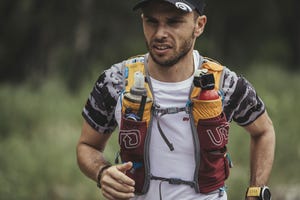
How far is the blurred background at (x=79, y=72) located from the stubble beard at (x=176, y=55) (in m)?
4.54

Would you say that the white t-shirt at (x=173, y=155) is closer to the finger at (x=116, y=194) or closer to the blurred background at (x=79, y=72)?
the finger at (x=116, y=194)

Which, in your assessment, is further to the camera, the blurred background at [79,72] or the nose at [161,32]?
the blurred background at [79,72]

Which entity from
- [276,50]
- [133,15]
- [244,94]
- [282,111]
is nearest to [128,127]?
[244,94]

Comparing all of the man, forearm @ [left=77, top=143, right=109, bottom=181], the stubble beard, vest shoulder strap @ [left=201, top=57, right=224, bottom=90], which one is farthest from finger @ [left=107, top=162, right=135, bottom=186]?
vest shoulder strap @ [left=201, top=57, right=224, bottom=90]

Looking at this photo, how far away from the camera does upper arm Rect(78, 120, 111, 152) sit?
375 cm

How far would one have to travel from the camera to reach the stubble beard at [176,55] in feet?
11.3

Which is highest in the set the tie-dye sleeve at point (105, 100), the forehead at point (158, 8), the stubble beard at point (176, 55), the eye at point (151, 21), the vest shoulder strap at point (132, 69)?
the forehead at point (158, 8)

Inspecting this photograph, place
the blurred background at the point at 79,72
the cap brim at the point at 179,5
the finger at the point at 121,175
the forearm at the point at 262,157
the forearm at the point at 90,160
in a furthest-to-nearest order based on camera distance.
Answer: the blurred background at the point at 79,72 < the forearm at the point at 262,157 < the forearm at the point at 90,160 < the cap brim at the point at 179,5 < the finger at the point at 121,175

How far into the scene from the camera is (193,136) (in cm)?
345

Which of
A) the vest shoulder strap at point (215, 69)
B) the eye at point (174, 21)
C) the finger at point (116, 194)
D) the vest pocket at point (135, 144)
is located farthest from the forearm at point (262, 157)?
the finger at point (116, 194)

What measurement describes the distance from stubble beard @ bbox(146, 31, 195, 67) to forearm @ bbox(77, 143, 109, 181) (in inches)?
24.0

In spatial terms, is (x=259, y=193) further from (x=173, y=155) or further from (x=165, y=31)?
(x=165, y=31)

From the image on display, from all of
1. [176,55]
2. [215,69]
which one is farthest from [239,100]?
[176,55]

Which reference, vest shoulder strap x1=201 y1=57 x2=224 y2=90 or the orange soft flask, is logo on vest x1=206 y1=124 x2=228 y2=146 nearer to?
the orange soft flask
